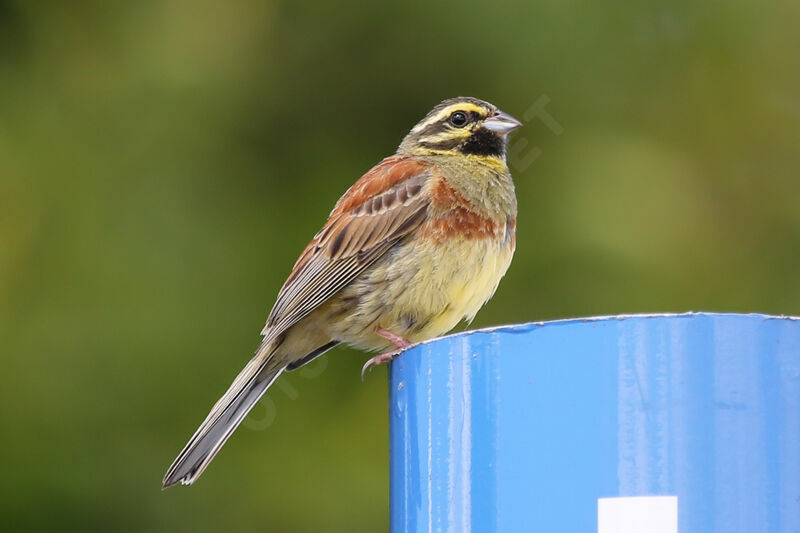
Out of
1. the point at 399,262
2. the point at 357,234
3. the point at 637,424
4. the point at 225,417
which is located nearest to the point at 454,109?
the point at 357,234

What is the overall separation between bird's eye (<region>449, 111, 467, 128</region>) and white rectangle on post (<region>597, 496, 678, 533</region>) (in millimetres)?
3109

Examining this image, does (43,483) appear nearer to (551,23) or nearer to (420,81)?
(420,81)

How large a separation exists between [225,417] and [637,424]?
2.69 meters

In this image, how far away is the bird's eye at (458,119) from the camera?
5742mm

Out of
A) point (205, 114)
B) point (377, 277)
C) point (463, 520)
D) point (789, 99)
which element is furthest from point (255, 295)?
point (463, 520)

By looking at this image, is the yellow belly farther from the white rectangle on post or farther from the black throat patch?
the white rectangle on post

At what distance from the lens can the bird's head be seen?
223 inches

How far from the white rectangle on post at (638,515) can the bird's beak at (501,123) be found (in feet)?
9.75

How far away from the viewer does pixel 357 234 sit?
18.0 feet

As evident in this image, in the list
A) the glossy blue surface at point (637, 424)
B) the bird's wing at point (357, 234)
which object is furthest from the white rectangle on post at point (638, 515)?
the bird's wing at point (357, 234)

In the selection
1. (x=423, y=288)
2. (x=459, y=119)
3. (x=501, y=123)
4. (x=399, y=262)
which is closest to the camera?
(x=423, y=288)

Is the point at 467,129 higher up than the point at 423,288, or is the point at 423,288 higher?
the point at 467,129

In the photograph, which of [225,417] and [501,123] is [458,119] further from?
[225,417]

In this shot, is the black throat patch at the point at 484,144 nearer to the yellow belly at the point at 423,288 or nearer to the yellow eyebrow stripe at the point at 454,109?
the yellow eyebrow stripe at the point at 454,109
